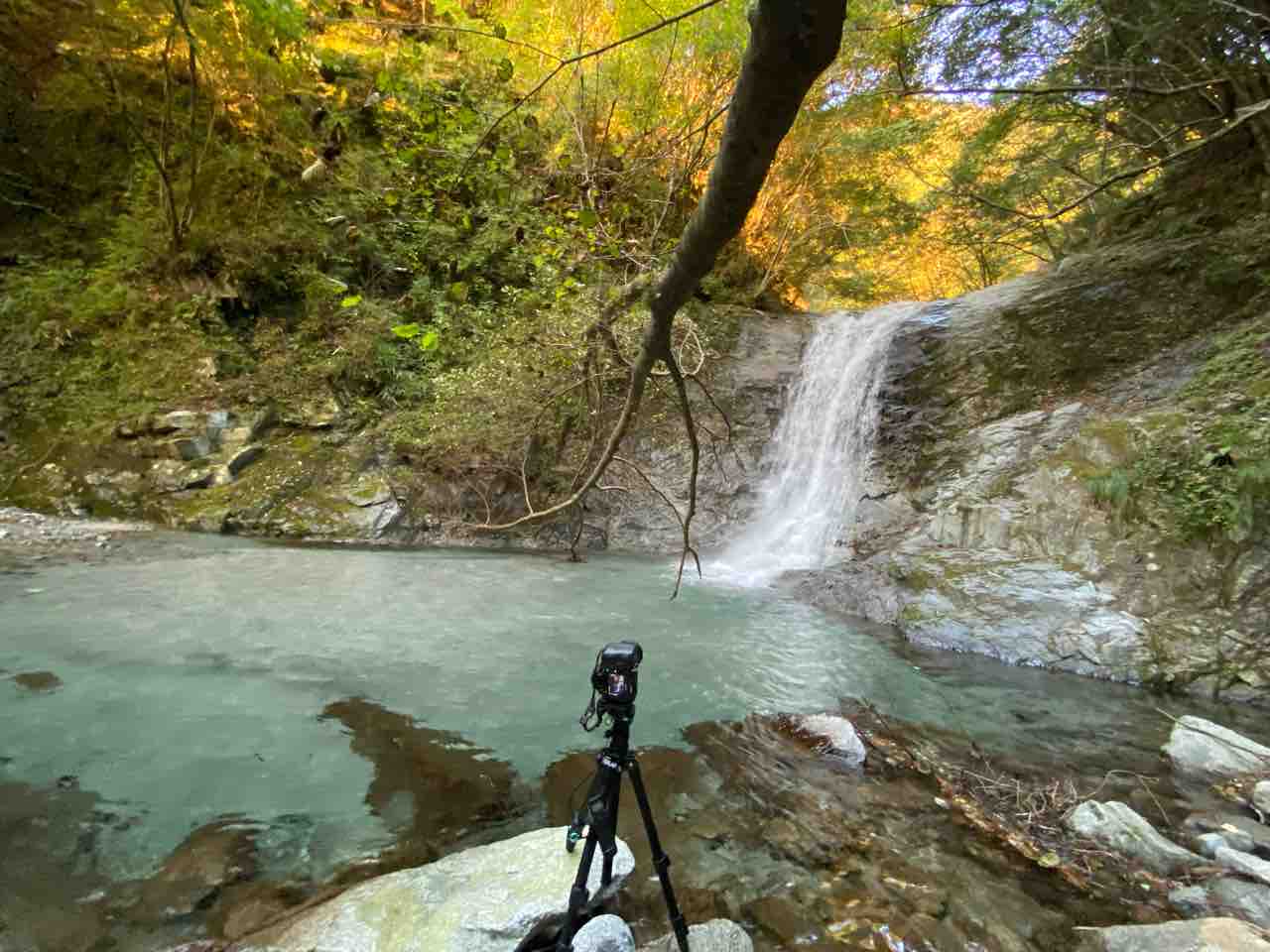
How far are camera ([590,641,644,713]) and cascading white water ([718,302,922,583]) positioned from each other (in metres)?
6.19

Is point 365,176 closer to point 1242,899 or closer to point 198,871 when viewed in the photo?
point 198,871

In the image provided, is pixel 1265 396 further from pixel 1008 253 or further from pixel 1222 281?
pixel 1008 253

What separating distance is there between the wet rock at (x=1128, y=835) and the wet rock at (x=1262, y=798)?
27.3 inches

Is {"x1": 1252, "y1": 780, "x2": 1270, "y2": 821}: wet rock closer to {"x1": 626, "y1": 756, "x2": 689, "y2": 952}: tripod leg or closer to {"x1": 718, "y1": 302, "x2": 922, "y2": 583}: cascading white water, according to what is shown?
{"x1": 626, "y1": 756, "x2": 689, "y2": 952}: tripod leg

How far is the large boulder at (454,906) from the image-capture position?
5.54ft

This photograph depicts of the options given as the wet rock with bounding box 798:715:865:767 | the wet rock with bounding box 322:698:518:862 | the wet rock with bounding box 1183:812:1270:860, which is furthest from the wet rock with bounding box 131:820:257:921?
the wet rock with bounding box 1183:812:1270:860

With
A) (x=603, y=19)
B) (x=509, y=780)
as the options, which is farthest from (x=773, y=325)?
(x=509, y=780)

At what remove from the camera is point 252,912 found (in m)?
1.88

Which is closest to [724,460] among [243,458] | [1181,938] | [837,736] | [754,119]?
[837,736]

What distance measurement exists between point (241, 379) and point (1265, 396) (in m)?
12.3

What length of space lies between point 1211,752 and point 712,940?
3.31 meters

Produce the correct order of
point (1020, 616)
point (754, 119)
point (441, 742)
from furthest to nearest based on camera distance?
point (1020, 616) → point (441, 742) → point (754, 119)

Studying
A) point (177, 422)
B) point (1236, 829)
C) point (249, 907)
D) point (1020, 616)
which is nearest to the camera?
point (249, 907)

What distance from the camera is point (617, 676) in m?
1.68
